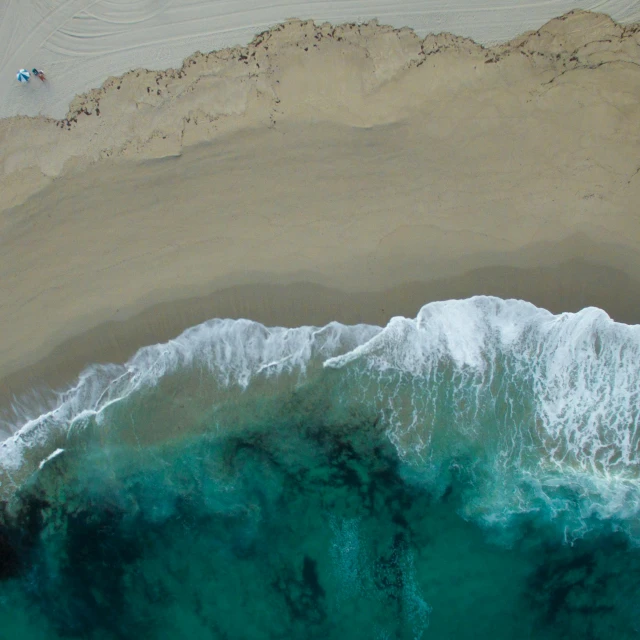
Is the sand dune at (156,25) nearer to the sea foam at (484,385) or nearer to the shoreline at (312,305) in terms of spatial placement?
the shoreline at (312,305)

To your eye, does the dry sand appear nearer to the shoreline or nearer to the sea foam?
the shoreline

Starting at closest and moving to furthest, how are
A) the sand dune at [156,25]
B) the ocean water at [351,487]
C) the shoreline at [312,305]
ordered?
the ocean water at [351,487], the shoreline at [312,305], the sand dune at [156,25]

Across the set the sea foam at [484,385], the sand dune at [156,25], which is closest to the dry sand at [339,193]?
the sand dune at [156,25]

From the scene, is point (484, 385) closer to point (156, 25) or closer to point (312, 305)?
point (312, 305)

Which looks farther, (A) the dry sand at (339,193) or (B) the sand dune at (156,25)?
(B) the sand dune at (156,25)

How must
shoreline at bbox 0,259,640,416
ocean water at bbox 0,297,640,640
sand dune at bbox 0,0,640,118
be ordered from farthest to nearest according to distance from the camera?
sand dune at bbox 0,0,640,118, shoreline at bbox 0,259,640,416, ocean water at bbox 0,297,640,640

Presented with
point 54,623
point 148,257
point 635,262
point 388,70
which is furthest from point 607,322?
point 54,623

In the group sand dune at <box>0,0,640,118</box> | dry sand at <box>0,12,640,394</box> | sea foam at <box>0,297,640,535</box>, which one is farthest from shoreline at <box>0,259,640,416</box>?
sand dune at <box>0,0,640,118</box>
